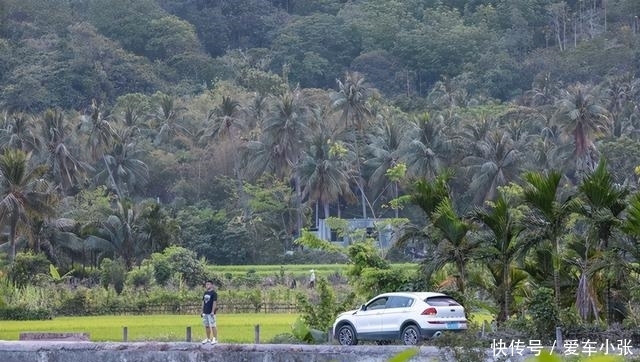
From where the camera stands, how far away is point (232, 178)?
88938mm

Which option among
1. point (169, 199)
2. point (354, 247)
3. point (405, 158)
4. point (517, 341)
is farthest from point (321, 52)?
point (517, 341)

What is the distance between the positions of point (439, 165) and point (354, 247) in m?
50.4

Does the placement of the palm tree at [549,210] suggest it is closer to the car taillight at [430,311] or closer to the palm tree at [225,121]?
the car taillight at [430,311]

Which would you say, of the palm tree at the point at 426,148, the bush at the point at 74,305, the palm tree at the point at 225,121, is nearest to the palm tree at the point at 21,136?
the palm tree at the point at 225,121

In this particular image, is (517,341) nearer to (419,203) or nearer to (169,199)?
(419,203)

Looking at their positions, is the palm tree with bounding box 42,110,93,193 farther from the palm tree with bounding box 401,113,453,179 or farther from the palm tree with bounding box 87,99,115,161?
the palm tree with bounding box 401,113,453,179

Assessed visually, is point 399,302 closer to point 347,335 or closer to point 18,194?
point 347,335

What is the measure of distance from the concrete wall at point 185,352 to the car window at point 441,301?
1.88 meters

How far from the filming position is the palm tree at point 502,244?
2789cm

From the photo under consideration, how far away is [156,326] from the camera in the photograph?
127ft

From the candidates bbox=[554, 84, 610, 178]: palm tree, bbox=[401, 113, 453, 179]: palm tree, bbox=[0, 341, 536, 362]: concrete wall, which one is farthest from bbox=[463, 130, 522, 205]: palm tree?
Result: bbox=[0, 341, 536, 362]: concrete wall

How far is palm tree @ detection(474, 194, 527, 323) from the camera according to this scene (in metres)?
27.9

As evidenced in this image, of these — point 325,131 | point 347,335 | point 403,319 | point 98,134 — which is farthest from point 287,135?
point 403,319

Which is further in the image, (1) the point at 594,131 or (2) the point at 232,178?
(2) the point at 232,178
